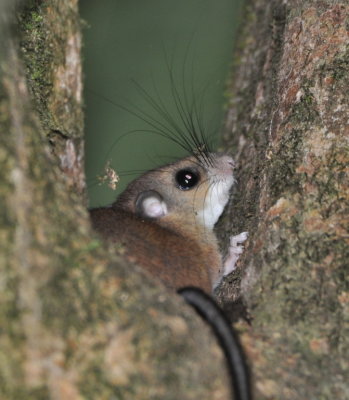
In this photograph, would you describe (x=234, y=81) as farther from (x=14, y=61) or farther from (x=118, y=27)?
(x=14, y=61)

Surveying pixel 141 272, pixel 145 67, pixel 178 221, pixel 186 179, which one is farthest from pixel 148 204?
pixel 145 67

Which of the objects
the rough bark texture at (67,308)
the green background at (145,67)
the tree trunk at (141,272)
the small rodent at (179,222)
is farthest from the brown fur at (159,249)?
the green background at (145,67)

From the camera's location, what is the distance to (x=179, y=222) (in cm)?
438

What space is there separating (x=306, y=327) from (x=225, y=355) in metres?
0.57

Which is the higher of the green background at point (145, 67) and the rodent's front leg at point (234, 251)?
the green background at point (145, 67)

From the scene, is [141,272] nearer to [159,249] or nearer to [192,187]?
[159,249]

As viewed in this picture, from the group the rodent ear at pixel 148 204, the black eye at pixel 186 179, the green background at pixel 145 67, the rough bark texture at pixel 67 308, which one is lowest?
the rough bark texture at pixel 67 308

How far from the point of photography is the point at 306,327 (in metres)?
2.78

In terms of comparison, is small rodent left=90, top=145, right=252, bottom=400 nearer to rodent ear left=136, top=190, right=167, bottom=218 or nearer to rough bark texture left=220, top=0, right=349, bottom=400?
rodent ear left=136, top=190, right=167, bottom=218

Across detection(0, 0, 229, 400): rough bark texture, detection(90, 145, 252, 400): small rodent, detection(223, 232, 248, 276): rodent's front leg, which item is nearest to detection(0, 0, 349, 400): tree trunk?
detection(0, 0, 229, 400): rough bark texture

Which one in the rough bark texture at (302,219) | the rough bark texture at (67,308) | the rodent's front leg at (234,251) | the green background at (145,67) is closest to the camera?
the rough bark texture at (67,308)

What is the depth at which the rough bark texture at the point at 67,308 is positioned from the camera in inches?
80.1

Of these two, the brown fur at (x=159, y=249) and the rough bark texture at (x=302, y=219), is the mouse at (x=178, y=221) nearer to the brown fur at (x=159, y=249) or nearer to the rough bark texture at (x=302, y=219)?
the brown fur at (x=159, y=249)

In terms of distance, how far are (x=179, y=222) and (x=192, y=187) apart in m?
0.34
